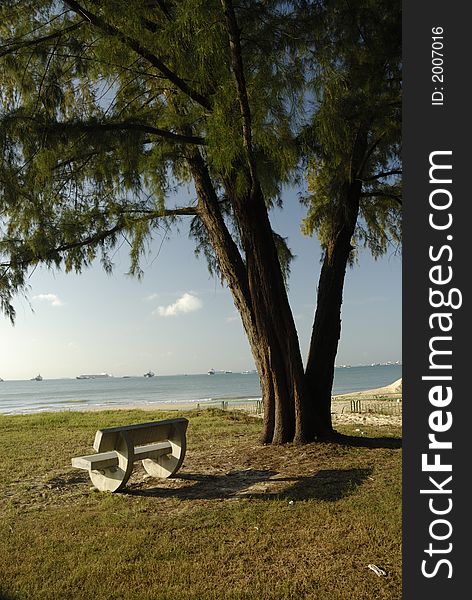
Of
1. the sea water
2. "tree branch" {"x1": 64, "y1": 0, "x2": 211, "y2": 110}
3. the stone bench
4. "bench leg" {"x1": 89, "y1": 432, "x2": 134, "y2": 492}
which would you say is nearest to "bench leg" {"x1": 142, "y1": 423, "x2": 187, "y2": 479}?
the stone bench

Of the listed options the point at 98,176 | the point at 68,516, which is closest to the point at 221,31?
the point at 98,176

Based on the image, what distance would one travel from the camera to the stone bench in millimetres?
5055

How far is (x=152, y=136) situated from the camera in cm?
592

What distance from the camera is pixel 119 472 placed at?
5211 mm

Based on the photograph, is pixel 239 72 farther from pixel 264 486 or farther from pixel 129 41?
pixel 264 486

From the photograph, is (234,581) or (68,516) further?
(68,516)

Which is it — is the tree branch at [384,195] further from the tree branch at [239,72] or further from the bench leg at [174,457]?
the bench leg at [174,457]

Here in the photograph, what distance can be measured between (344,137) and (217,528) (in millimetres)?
3915

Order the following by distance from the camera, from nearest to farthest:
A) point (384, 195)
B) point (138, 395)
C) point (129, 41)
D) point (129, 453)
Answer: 1. point (129, 41)
2. point (129, 453)
3. point (384, 195)
4. point (138, 395)

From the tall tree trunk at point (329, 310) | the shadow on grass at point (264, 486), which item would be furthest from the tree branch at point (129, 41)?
the shadow on grass at point (264, 486)

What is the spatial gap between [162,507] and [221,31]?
13.5 ft

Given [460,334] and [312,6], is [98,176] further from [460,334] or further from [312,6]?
[460,334]

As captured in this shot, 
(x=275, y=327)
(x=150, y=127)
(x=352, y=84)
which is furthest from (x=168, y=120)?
(x=275, y=327)

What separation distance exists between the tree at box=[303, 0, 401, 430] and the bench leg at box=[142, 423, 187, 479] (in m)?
2.29
